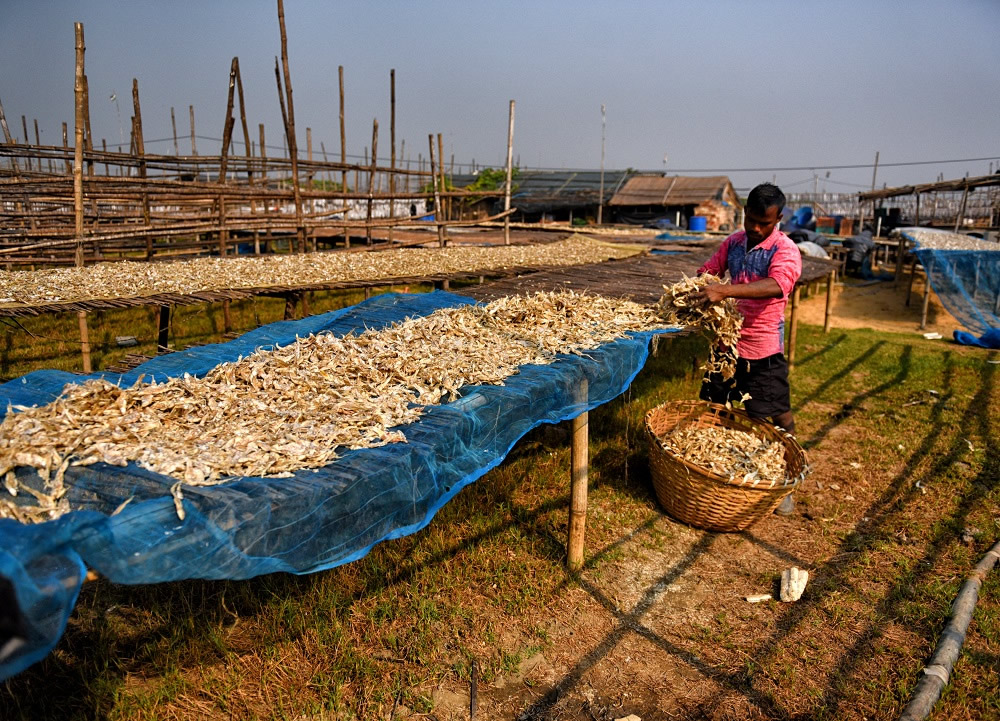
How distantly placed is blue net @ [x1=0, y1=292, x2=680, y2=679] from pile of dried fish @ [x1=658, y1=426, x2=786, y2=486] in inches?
65.0

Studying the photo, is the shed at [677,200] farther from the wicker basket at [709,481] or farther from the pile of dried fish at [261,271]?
the wicker basket at [709,481]

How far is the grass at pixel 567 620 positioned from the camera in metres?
2.63

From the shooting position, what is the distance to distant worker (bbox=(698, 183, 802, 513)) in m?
3.66

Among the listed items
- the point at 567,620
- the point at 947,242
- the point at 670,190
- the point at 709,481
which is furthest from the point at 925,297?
the point at 670,190

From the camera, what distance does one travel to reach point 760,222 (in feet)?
12.2

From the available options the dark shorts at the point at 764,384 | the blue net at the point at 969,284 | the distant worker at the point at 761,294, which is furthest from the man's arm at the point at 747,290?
the blue net at the point at 969,284

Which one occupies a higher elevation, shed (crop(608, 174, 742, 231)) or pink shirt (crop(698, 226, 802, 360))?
shed (crop(608, 174, 742, 231))

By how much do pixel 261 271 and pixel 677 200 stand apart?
64.2 feet

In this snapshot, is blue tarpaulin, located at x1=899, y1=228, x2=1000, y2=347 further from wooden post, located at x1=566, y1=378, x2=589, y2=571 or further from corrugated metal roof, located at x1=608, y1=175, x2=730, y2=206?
corrugated metal roof, located at x1=608, y1=175, x2=730, y2=206

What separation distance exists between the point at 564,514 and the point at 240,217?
8577 millimetres

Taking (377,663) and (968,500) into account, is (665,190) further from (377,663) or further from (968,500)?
(377,663)

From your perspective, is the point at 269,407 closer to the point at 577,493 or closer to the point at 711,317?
the point at 577,493

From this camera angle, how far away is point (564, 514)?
417cm

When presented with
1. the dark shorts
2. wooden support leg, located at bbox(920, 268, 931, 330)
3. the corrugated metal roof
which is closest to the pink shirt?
the dark shorts
